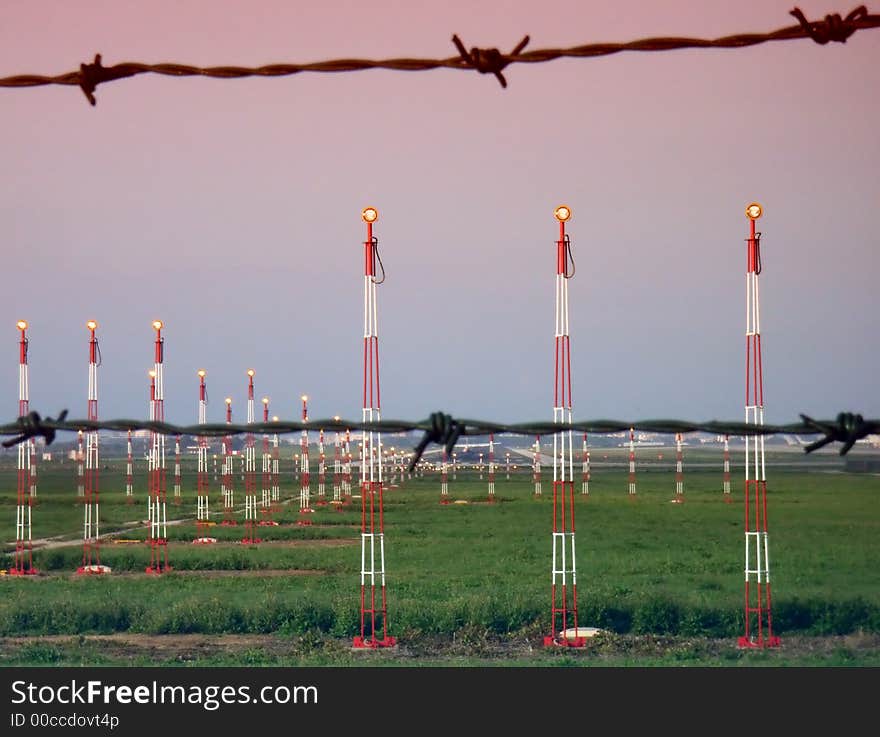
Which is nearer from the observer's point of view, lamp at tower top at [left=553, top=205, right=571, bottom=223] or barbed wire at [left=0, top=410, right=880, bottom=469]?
barbed wire at [left=0, top=410, right=880, bottom=469]

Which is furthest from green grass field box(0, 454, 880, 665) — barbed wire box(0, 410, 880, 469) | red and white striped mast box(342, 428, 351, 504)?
barbed wire box(0, 410, 880, 469)

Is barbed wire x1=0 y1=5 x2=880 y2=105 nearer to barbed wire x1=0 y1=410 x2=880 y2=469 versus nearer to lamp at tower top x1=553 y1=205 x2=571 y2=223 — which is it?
barbed wire x1=0 y1=410 x2=880 y2=469

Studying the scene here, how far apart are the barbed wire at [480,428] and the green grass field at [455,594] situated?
51.1 feet

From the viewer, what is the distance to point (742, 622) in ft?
80.4

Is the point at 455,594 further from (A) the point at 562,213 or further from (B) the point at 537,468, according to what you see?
(B) the point at 537,468

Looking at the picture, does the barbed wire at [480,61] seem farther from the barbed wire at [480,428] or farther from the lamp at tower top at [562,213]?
the lamp at tower top at [562,213]

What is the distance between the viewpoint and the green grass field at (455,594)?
2150 cm

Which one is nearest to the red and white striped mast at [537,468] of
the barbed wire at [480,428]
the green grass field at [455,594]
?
the green grass field at [455,594]

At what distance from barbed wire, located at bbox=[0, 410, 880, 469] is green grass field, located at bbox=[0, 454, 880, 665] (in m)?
15.6

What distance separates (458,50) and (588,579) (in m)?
30.4

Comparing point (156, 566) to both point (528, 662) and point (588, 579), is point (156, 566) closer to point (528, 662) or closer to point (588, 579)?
point (588, 579)

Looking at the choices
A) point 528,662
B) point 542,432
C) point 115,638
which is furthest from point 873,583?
point 542,432

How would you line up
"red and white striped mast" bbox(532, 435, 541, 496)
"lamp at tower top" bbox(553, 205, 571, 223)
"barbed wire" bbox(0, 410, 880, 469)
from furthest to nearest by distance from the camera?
"red and white striped mast" bbox(532, 435, 541, 496), "lamp at tower top" bbox(553, 205, 571, 223), "barbed wire" bbox(0, 410, 880, 469)

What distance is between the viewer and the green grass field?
21.5 meters
